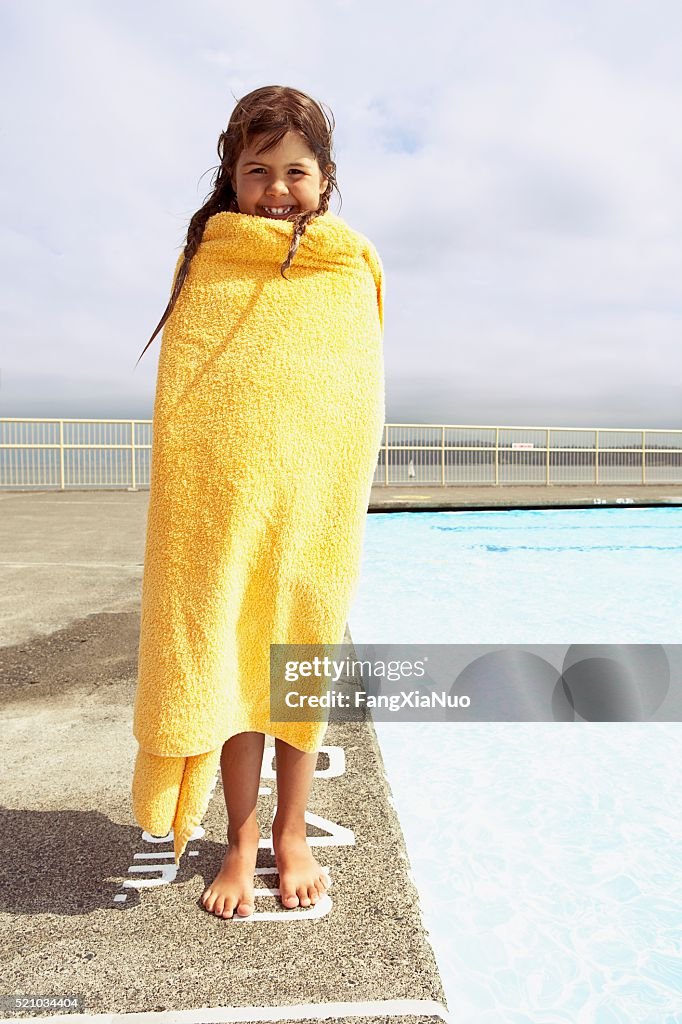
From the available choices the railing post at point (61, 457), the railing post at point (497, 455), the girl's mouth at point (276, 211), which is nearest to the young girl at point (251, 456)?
the girl's mouth at point (276, 211)

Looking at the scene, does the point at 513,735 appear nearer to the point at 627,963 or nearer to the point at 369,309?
the point at 627,963

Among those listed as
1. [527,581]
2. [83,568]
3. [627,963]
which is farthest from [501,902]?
[527,581]

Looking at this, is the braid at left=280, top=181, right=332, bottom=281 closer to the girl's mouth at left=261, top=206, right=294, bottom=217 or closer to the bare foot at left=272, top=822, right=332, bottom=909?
the girl's mouth at left=261, top=206, right=294, bottom=217

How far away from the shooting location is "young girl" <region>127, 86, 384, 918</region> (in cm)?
143

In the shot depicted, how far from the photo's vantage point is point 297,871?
1604mm

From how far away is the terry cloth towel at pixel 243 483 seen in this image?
1.43 meters

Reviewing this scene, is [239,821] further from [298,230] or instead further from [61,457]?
[61,457]

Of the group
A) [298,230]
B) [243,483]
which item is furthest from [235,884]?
[298,230]

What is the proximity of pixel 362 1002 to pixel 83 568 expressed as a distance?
5009 millimetres

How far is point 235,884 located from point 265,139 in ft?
5.17

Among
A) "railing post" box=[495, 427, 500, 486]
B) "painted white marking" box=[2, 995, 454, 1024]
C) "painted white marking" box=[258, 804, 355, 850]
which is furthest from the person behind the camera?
"railing post" box=[495, 427, 500, 486]

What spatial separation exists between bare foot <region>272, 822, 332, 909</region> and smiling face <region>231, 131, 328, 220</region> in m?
1.37

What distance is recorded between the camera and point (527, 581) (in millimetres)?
7059

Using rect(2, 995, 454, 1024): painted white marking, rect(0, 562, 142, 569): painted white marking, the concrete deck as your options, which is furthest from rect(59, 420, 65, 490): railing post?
rect(2, 995, 454, 1024): painted white marking
